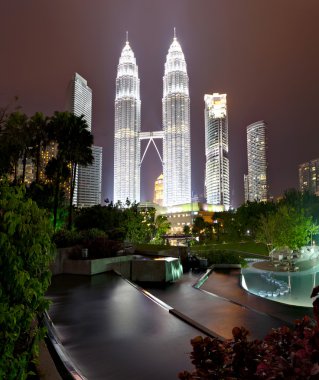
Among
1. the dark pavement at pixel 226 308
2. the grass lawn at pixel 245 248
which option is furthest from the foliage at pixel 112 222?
the dark pavement at pixel 226 308

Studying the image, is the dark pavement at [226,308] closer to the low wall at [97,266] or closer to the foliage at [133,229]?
the low wall at [97,266]

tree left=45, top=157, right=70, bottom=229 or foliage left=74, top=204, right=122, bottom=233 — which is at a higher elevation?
tree left=45, top=157, right=70, bottom=229

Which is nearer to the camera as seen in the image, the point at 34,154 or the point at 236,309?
the point at 236,309

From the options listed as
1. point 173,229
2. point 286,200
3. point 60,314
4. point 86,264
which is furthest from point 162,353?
point 173,229

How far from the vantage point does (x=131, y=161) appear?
514ft

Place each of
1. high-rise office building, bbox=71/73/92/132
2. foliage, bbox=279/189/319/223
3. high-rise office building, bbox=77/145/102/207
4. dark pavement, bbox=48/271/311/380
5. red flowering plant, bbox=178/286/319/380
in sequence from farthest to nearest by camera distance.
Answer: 1. high-rise office building, bbox=71/73/92/132
2. high-rise office building, bbox=77/145/102/207
3. foliage, bbox=279/189/319/223
4. dark pavement, bbox=48/271/311/380
5. red flowering plant, bbox=178/286/319/380

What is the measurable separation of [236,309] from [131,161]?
14897cm

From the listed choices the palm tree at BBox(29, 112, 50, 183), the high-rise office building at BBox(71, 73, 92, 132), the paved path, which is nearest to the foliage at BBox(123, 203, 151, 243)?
the palm tree at BBox(29, 112, 50, 183)

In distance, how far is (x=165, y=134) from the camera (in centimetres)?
15588

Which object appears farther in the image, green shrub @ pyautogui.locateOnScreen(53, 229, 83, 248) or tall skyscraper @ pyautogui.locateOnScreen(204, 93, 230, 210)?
tall skyscraper @ pyautogui.locateOnScreen(204, 93, 230, 210)

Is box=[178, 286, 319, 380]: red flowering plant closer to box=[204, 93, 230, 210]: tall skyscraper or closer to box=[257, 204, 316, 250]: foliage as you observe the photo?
box=[257, 204, 316, 250]: foliage

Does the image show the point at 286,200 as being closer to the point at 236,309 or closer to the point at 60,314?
the point at 236,309

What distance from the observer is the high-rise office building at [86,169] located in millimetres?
162125

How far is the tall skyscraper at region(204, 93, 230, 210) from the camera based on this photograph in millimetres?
185250
